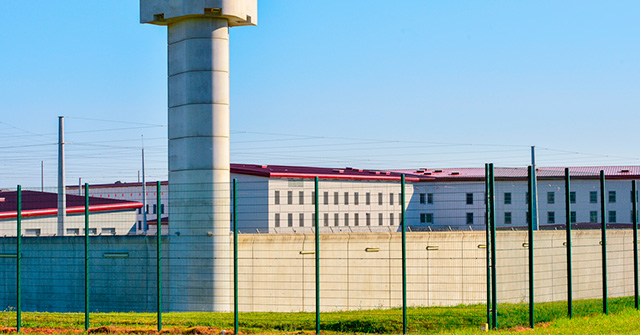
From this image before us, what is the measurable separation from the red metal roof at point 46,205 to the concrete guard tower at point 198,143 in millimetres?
17196

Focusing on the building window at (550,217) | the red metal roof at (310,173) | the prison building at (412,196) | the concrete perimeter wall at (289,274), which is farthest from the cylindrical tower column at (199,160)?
the building window at (550,217)

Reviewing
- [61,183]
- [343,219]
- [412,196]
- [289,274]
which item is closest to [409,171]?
[412,196]

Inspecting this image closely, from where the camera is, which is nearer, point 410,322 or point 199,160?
point 410,322

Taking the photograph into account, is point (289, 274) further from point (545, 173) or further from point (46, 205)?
point (545, 173)

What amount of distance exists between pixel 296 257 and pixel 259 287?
184 cm

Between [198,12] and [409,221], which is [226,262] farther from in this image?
[409,221]

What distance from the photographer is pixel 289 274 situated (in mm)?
25375

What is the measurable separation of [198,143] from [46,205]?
2355 cm

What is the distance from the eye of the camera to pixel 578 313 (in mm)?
15859

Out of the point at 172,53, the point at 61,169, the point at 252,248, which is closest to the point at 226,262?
the point at 252,248

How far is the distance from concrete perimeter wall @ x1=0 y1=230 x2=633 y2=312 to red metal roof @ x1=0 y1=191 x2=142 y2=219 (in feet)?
48.5

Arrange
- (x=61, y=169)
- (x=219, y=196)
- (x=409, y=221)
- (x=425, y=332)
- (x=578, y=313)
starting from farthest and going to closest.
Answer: (x=409, y=221) < (x=61, y=169) < (x=219, y=196) < (x=578, y=313) < (x=425, y=332)

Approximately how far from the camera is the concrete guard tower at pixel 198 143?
79.5 feet

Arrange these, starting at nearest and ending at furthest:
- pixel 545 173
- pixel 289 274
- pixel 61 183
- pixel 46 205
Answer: pixel 289 274, pixel 61 183, pixel 46 205, pixel 545 173
